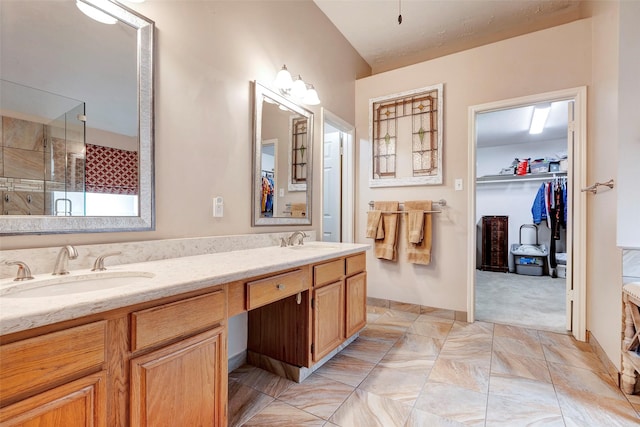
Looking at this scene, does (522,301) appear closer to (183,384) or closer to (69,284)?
(183,384)

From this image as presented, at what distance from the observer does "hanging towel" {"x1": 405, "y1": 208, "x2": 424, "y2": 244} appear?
116 inches

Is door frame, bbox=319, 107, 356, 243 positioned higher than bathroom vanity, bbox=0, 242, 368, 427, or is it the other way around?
door frame, bbox=319, 107, 356, 243

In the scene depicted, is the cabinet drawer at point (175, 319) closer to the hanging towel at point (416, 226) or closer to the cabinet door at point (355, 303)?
the cabinet door at point (355, 303)

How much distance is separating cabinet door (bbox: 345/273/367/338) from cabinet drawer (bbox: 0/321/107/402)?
5.05ft

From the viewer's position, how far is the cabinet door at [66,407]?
688mm

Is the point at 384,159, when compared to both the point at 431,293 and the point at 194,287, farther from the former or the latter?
the point at 194,287

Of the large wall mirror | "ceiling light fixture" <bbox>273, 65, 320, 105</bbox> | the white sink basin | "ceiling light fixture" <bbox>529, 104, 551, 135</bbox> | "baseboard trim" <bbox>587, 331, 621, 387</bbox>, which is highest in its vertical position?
"ceiling light fixture" <bbox>529, 104, 551, 135</bbox>

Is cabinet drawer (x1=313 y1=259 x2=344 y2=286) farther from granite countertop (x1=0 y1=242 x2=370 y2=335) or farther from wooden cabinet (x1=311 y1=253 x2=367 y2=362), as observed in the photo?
granite countertop (x1=0 y1=242 x2=370 y2=335)

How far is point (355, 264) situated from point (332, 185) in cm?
140

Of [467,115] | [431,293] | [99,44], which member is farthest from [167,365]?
[467,115]

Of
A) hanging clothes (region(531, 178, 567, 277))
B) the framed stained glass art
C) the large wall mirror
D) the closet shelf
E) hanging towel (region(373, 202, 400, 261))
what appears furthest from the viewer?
the closet shelf

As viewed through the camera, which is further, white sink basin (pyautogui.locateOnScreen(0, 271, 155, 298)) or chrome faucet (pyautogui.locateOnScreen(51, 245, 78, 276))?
chrome faucet (pyautogui.locateOnScreen(51, 245, 78, 276))

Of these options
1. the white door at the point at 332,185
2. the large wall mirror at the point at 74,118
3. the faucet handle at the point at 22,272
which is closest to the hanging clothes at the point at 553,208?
the white door at the point at 332,185

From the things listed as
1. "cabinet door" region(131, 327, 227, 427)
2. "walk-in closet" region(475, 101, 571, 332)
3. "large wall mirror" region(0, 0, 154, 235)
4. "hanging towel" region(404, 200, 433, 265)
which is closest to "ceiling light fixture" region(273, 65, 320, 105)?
"large wall mirror" region(0, 0, 154, 235)
